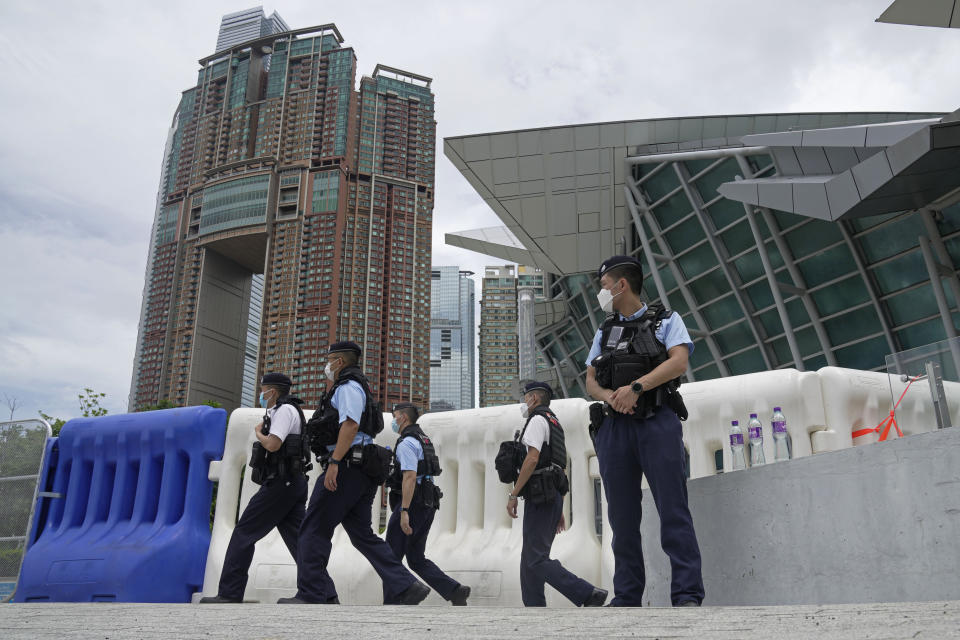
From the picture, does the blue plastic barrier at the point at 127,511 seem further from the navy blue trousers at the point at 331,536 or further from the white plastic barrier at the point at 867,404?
the white plastic barrier at the point at 867,404

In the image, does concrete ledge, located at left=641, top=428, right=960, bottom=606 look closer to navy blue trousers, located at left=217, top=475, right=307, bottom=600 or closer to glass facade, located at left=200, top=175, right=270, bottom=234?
navy blue trousers, located at left=217, top=475, right=307, bottom=600

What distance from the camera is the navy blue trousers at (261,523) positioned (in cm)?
530

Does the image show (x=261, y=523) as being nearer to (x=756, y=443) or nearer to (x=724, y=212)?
(x=756, y=443)

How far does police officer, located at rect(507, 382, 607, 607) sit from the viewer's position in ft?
15.5

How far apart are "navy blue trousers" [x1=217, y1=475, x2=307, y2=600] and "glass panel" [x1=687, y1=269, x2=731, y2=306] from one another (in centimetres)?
1842

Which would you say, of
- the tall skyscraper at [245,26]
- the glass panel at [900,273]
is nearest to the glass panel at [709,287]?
the glass panel at [900,273]

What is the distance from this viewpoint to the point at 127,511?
7.04 metres

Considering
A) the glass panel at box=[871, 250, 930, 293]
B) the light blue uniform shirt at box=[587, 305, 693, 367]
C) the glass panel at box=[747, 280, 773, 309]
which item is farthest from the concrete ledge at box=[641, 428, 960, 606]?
the glass panel at box=[747, 280, 773, 309]

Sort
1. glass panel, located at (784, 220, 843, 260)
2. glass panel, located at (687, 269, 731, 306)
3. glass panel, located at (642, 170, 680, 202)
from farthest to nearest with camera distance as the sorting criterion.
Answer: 1. glass panel, located at (642, 170, 680, 202)
2. glass panel, located at (687, 269, 731, 306)
3. glass panel, located at (784, 220, 843, 260)

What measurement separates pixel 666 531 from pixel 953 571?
117cm

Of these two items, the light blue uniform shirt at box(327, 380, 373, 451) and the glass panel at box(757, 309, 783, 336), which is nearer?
the light blue uniform shirt at box(327, 380, 373, 451)

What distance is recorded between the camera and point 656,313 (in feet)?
12.8

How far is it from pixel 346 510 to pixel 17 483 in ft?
14.2

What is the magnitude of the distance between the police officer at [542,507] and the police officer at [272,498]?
1.60m
